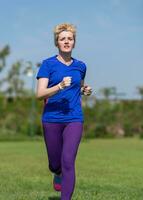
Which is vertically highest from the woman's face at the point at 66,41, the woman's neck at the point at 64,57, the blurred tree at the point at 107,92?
the woman's face at the point at 66,41

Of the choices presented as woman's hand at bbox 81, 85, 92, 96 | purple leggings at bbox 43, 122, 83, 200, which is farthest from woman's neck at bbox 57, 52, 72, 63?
purple leggings at bbox 43, 122, 83, 200

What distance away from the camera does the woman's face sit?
289 inches

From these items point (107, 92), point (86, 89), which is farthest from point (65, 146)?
point (107, 92)

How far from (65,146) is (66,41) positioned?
1.16 meters

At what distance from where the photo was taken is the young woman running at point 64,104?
730 cm

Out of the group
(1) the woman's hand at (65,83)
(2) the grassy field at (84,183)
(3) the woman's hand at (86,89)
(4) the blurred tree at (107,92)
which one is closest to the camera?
(1) the woman's hand at (65,83)

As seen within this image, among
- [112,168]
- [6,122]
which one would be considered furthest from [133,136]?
[112,168]

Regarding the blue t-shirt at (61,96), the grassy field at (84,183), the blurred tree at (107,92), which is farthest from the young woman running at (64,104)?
the blurred tree at (107,92)

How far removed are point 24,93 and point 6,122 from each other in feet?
23.8

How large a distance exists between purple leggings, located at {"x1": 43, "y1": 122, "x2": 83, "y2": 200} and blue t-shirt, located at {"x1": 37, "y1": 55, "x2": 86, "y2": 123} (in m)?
0.08

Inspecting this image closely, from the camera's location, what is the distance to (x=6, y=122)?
46781 millimetres

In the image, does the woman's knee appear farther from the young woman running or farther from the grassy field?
the grassy field

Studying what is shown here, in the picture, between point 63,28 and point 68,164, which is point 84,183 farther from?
point 63,28

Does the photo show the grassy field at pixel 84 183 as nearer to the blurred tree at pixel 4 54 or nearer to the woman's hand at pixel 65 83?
the woman's hand at pixel 65 83
